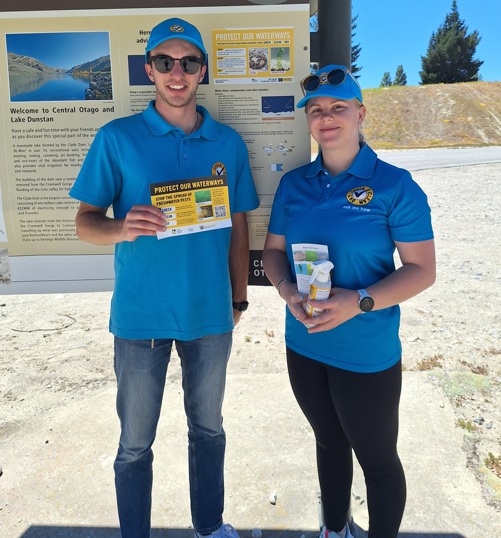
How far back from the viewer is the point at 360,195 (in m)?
1.97

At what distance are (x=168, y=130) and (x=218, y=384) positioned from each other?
3.78ft

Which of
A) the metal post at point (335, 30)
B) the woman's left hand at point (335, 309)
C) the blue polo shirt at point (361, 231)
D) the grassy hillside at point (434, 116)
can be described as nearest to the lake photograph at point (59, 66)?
the metal post at point (335, 30)

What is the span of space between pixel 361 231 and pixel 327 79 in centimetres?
65

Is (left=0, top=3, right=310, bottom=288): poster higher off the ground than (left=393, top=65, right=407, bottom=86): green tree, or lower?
lower

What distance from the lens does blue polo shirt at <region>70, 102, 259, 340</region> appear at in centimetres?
207

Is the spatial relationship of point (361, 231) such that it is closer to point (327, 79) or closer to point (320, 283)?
point (320, 283)

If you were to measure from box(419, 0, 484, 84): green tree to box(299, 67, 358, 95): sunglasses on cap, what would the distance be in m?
62.9

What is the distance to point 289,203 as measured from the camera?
2.16 m

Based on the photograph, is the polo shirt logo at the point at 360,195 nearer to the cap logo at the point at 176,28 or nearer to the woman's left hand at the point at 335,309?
the woman's left hand at the point at 335,309

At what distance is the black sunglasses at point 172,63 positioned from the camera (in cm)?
205

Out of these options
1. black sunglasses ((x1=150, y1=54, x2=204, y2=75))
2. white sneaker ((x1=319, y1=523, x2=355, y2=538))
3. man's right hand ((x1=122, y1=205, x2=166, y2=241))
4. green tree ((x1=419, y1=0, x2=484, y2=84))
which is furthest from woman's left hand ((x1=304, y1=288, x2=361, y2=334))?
green tree ((x1=419, y1=0, x2=484, y2=84))

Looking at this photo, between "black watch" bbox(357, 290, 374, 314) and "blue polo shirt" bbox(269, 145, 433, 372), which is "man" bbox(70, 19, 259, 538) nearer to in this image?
"blue polo shirt" bbox(269, 145, 433, 372)

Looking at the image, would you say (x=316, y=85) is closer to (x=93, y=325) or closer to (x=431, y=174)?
(x=93, y=325)

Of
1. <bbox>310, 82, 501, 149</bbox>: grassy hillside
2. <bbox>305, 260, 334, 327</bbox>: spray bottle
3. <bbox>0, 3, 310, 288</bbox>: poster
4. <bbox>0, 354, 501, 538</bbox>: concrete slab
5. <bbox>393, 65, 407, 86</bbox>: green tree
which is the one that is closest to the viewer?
<bbox>305, 260, 334, 327</bbox>: spray bottle
